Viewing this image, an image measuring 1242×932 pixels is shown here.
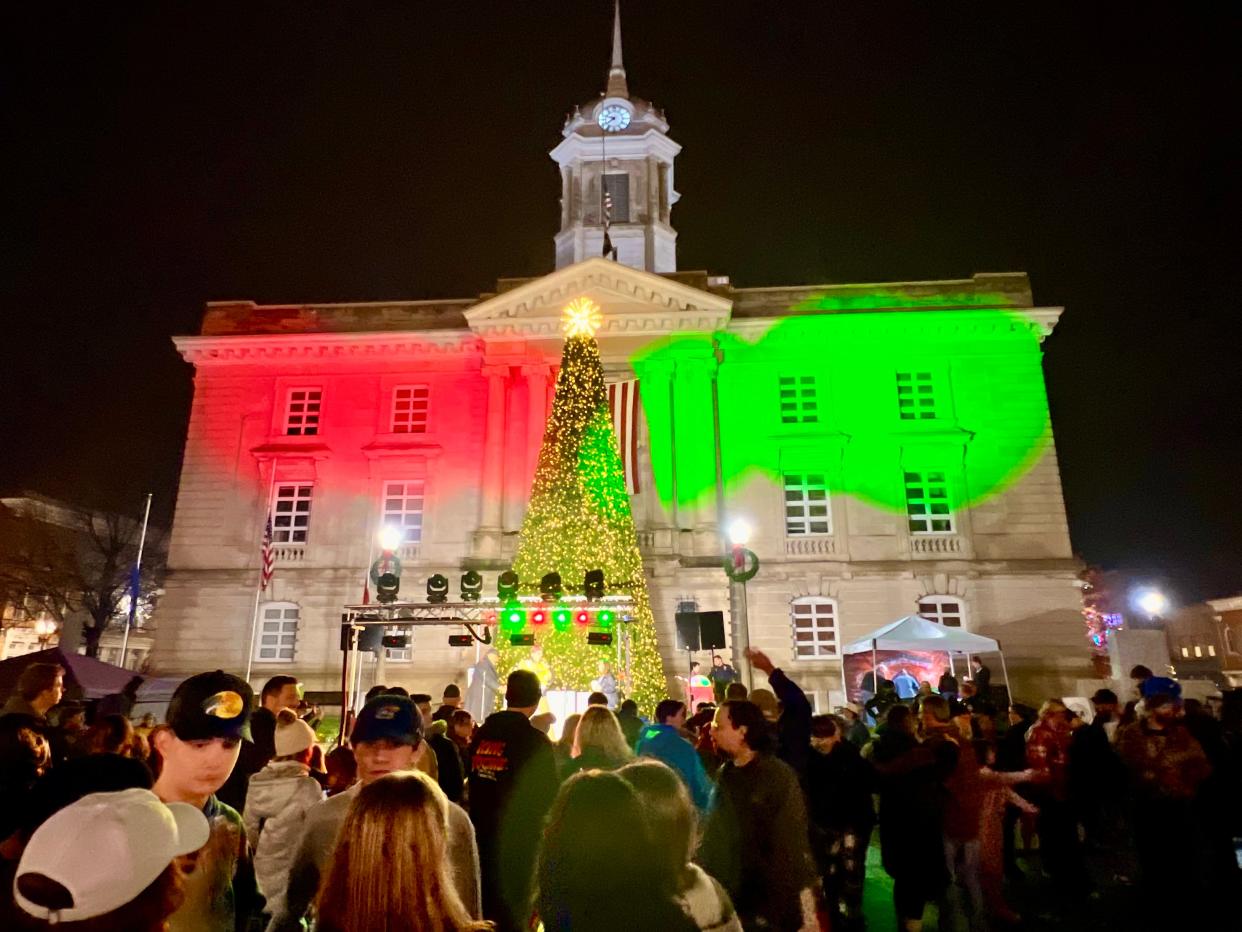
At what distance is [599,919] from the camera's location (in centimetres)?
247

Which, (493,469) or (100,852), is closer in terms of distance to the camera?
(100,852)

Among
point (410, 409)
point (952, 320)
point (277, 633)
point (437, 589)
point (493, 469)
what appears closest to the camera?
point (437, 589)

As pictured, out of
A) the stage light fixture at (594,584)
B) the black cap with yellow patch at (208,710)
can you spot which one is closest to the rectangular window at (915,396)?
the stage light fixture at (594,584)

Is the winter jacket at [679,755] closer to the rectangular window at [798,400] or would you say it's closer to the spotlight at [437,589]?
the spotlight at [437,589]

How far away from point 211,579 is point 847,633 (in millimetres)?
22036

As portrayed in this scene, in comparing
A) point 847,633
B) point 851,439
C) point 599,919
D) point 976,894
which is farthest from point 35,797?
point 851,439

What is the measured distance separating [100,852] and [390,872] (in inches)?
32.1

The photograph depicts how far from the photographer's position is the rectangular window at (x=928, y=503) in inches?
1123

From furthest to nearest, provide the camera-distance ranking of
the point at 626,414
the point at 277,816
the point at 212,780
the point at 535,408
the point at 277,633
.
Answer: the point at 535,408 < the point at 277,633 < the point at 626,414 < the point at 277,816 < the point at 212,780

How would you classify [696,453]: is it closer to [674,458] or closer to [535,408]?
[674,458]

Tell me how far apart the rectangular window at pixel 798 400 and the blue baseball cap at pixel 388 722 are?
26.2 metres

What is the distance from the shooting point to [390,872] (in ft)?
8.22

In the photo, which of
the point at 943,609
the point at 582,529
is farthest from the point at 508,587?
the point at 943,609

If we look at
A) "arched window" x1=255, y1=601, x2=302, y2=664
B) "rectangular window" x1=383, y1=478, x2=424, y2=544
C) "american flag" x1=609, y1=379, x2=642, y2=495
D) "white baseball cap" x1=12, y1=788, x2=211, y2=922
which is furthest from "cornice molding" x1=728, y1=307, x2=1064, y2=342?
"white baseball cap" x1=12, y1=788, x2=211, y2=922
